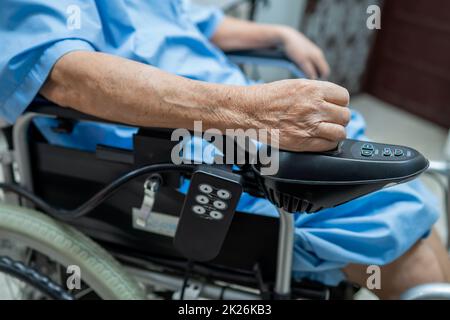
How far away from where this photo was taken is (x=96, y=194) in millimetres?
757

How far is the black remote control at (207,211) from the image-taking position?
60 cm

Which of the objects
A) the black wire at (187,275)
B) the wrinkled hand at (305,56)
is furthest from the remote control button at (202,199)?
the wrinkled hand at (305,56)

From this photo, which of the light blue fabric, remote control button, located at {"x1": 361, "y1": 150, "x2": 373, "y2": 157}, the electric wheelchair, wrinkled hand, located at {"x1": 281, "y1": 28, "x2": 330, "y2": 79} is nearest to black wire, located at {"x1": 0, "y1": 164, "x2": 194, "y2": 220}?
the electric wheelchair

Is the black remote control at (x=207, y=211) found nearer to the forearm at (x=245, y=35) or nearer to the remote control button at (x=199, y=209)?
the remote control button at (x=199, y=209)

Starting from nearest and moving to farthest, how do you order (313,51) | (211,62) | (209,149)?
(209,149), (211,62), (313,51)

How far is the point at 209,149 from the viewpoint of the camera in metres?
0.81

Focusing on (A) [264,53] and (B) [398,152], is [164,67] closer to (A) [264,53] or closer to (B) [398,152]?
(A) [264,53]

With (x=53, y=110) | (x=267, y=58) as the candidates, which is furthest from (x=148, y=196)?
(x=267, y=58)

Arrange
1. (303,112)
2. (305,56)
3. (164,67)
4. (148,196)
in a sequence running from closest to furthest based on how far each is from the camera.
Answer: (303,112) → (148,196) → (164,67) → (305,56)

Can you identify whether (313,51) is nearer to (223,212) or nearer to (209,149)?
(209,149)

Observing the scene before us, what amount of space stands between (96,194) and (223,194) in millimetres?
262

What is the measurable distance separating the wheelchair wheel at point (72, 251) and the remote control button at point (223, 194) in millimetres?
254
